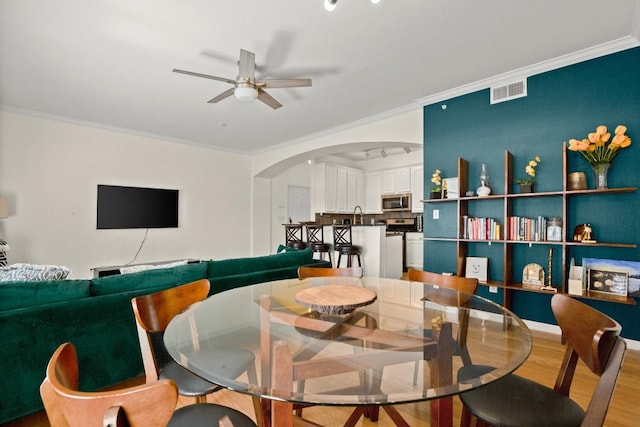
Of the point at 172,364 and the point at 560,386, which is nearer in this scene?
the point at 560,386

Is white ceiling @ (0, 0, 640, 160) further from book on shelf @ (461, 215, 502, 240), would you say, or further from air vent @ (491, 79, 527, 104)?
book on shelf @ (461, 215, 502, 240)

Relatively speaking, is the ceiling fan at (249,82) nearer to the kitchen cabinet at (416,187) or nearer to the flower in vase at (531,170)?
the flower in vase at (531,170)

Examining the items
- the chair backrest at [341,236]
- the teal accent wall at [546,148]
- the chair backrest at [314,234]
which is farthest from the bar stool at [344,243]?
the teal accent wall at [546,148]

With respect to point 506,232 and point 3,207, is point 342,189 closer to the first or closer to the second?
point 506,232

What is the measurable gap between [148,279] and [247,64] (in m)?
2.03

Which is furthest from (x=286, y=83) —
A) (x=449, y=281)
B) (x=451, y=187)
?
(x=451, y=187)

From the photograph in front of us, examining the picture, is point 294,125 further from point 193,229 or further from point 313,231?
point 193,229

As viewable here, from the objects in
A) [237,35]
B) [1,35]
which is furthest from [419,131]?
[1,35]

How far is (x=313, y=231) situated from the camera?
597 cm

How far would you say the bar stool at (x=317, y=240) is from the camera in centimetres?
570

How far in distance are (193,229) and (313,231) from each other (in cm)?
241

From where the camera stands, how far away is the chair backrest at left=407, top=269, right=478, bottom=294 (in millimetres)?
1919

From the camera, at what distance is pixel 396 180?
7.64 metres

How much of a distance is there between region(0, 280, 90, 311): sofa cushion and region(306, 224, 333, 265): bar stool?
4.05 m
